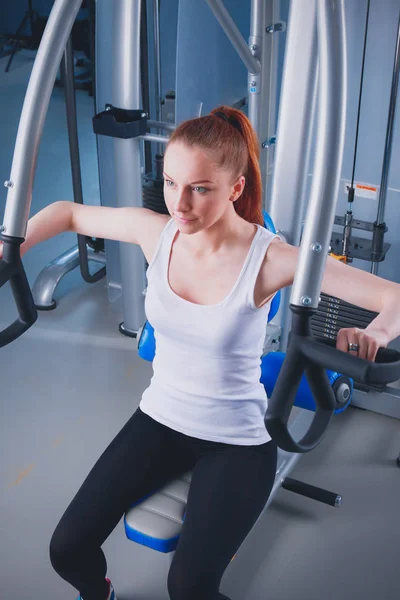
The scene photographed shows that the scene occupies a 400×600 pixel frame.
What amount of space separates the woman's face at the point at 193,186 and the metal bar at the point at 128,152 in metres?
1.21

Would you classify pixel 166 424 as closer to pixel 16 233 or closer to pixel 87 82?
pixel 16 233

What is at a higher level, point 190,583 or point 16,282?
point 16,282

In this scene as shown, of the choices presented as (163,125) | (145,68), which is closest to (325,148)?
(163,125)

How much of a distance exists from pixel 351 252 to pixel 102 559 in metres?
1.52

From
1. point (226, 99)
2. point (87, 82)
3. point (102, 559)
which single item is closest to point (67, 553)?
point (102, 559)

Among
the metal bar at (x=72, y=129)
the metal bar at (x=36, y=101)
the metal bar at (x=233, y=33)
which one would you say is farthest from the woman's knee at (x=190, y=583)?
the metal bar at (x=72, y=129)

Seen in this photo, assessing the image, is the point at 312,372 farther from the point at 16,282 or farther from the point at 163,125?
the point at 163,125

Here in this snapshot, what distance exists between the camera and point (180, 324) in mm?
1736

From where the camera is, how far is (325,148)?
132 centimetres

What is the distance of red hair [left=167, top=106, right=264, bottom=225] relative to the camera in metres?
1.63

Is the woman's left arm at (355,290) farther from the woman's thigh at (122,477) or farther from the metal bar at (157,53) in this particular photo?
the metal bar at (157,53)

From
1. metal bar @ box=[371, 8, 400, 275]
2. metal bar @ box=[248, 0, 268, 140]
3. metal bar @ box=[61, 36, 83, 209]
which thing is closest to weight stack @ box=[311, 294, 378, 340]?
metal bar @ box=[371, 8, 400, 275]

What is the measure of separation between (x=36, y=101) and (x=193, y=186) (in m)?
0.41

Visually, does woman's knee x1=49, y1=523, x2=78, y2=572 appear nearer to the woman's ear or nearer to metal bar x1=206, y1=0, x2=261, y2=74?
the woman's ear
